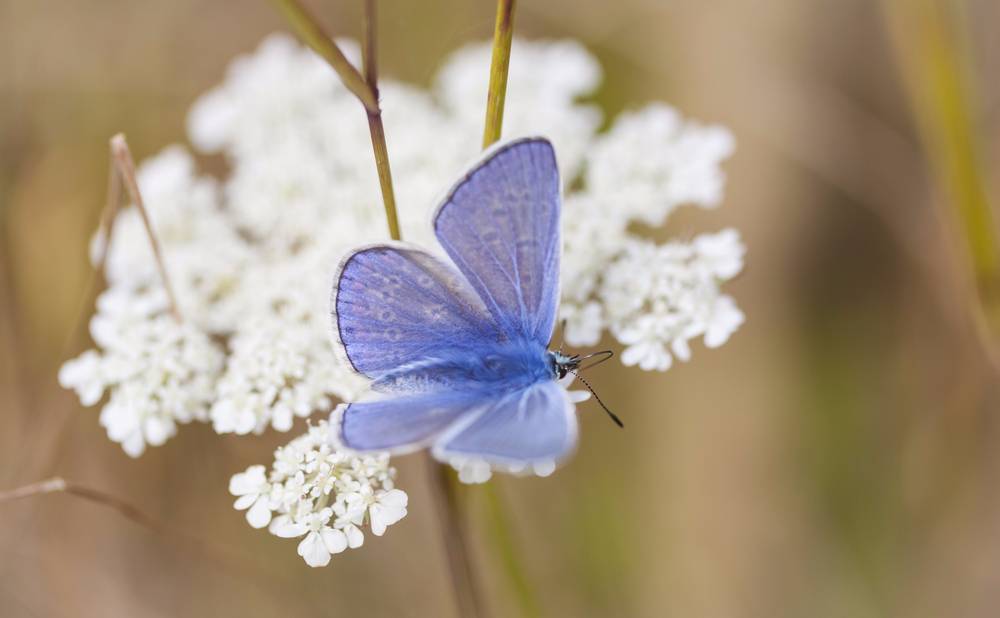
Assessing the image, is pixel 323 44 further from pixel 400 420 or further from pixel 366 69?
pixel 400 420

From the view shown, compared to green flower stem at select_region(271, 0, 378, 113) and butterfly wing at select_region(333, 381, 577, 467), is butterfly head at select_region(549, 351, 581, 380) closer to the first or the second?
butterfly wing at select_region(333, 381, 577, 467)

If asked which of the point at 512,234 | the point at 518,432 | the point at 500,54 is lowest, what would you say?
the point at 518,432

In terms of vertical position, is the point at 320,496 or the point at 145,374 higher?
the point at 145,374

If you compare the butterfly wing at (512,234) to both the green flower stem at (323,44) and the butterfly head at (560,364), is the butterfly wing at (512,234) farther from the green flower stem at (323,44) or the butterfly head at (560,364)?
the green flower stem at (323,44)

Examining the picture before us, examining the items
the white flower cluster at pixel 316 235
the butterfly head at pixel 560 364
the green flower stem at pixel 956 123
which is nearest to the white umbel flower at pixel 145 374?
the white flower cluster at pixel 316 235

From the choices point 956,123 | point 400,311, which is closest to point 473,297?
point 400,311

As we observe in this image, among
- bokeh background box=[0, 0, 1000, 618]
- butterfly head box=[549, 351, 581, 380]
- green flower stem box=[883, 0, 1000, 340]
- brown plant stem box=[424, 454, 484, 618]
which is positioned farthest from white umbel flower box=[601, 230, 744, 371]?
bokeh background box=[0, 0, 1000, 618]

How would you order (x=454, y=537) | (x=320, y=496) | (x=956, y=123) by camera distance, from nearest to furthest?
(x=320, y=496) < (x=454, y=537) < (x=956, y=123)

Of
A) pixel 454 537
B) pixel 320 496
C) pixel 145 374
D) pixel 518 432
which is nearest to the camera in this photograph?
pixel 518 432
